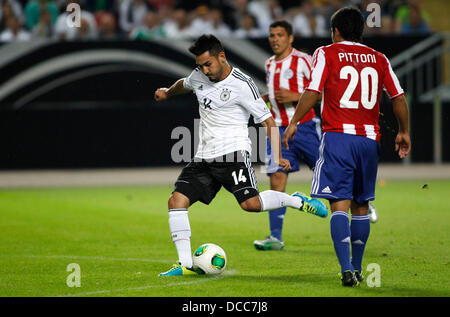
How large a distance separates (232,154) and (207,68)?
805 millimetres

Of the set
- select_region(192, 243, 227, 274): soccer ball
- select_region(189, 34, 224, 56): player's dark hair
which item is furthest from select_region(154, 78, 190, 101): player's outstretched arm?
select_region(192, 243, 227, 274): soccer ball

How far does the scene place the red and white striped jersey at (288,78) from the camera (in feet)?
31.1

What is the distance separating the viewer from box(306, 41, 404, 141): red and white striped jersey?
653 cm

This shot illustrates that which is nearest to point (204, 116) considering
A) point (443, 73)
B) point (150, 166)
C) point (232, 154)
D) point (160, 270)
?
point (232, 154)

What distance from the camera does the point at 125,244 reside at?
30.5ft

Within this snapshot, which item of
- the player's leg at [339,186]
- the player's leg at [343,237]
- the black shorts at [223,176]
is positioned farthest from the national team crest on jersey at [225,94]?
the player's leg at [343,237]

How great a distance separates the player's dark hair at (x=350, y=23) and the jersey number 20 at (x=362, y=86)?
30cm

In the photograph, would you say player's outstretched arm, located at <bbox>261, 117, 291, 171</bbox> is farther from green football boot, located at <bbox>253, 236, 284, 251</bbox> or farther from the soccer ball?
green football boot, located at <bbox>253, 236, 284, 251</bbox>

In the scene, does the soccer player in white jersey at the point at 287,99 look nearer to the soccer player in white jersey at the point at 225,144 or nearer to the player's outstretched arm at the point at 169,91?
the soccer player in white jersey at the point at 225,144

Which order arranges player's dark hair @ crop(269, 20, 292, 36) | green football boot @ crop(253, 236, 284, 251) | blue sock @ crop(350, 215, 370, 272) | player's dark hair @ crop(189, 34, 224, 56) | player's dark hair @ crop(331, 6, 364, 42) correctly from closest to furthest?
1. player's dark hair @ crop(331, 6, 364, 42)
2. blue sock @ crop(350, 215, 370, 272)
3. player's dark hair @ crop(189, 34, 224, 56)
4. green football boot @ crop(253, 236, 284, 251)
5. player's dark hair @ crop(269, 20, 292, 36)

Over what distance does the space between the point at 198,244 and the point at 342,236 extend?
2.93 meters

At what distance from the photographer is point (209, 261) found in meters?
7.27

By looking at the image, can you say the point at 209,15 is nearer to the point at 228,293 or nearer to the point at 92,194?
the point at 92,194

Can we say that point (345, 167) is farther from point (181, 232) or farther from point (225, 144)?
point (181, 232)
